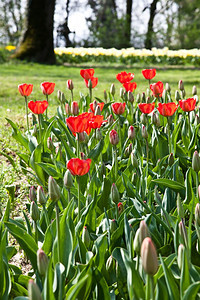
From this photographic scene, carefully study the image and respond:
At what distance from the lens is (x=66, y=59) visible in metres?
15.4

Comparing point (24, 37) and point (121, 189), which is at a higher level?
point (24, 37)

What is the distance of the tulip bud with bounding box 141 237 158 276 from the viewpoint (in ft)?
3.22

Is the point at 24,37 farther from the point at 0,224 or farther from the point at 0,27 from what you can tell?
the point at 0,27

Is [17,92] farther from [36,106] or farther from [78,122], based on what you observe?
[78,122]

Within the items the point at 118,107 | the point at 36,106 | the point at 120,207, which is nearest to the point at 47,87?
the point at 36,106

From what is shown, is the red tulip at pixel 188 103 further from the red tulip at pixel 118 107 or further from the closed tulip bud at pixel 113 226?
the closed tulip bud at pixel 113 226

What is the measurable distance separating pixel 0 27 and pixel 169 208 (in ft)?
91.8

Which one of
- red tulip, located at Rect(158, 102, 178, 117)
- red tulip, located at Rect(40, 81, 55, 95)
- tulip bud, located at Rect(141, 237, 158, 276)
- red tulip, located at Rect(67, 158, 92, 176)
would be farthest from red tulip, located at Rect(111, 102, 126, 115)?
tulip bud, located at Rect(141, 237, 158, 276)

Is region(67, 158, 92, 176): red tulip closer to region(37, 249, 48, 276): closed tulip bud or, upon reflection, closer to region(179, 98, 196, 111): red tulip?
region(37, 249, 48, 276): closed tulip bud

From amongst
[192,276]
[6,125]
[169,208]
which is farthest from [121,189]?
[6,125]

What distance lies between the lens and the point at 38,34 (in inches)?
492

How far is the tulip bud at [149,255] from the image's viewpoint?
3.22 ft

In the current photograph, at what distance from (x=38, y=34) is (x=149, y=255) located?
12299 mm

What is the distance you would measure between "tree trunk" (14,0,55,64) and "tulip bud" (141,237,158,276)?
479 inches
